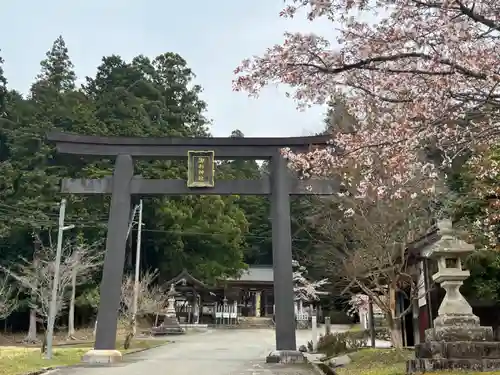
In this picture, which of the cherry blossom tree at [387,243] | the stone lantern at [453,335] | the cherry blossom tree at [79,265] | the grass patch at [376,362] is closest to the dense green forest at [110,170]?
the cherry blossom tree at [79,265]

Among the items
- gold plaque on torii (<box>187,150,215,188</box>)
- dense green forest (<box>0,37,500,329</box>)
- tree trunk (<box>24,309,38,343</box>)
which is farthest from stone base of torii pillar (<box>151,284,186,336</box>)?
gold plaque on torii (<box>187,150,215,188</box>)

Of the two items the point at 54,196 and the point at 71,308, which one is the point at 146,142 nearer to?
the point at 71,308

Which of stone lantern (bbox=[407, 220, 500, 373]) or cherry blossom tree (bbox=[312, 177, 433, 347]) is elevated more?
cherry blossom tree (bbox=[312, 177, 433, 347])

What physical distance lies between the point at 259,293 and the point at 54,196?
2308cm

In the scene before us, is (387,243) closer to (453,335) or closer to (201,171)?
(453,335)

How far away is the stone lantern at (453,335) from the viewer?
8.14m

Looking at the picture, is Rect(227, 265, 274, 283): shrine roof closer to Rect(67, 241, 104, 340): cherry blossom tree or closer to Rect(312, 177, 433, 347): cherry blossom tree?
Rect(67, 241, 104, 340): cherry blossom tree

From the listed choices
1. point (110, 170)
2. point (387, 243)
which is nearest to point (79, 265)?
point (110, 170)

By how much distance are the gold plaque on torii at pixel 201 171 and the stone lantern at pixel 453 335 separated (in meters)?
7.70

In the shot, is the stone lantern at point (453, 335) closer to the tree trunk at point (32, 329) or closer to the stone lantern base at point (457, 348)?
the stone lantern base at point (457, 348)

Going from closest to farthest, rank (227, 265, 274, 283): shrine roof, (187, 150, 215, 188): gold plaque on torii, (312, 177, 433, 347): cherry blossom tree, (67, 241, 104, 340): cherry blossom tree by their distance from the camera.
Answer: (312, 177, 433, 347): cherry blossom tree < (187, 150, 215, 188): gold plaque on torii < (67, 241, 104, 340): cherry blossom tree < (227, 265, 274, 283): shrine roof

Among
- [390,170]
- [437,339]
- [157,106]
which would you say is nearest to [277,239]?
[437,339]

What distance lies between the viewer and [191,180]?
15.8 meters

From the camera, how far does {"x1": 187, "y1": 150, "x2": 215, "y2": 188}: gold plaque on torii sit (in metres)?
15.9
